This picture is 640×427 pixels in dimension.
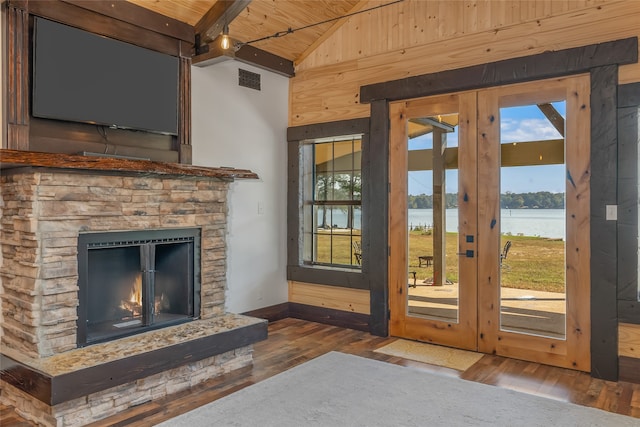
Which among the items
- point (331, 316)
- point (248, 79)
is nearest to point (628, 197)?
point (331, 316)

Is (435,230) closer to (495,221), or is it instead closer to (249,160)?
(495,221)

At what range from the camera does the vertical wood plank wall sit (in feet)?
12.0

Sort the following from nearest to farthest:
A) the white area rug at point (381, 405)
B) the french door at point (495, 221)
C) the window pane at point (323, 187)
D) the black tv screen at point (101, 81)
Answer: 1. the white area rug at point (381, 405)
2. the black tv screen at point (101, 81)
3. the french door at point (495, 221)
4. the window pane at point (323, 187)

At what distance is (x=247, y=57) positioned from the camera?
4957 mm

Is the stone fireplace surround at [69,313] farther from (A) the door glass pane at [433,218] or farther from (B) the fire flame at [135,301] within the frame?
(A) the door glass pane at [433,218]

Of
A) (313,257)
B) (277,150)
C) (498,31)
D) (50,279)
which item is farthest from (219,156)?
(498,31)

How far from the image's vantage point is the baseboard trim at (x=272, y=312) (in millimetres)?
5153

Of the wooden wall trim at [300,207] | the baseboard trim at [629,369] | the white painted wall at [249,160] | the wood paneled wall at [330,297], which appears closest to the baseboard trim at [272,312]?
the white painted wall at [249,160]

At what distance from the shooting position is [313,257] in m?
5.55

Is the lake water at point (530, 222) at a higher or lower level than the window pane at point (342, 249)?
higher

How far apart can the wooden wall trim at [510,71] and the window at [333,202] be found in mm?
736

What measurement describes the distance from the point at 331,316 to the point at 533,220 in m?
2.44

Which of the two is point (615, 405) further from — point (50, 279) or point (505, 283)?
point (50, 279)

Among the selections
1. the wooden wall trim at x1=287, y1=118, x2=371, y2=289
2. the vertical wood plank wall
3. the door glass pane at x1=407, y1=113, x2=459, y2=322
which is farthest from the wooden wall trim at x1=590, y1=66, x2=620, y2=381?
the wooden wall trim at x1=287, y1=118, x2=371, y2=289
